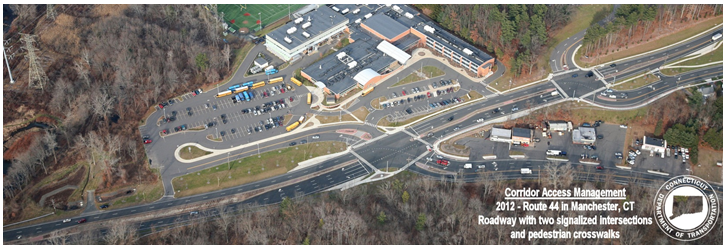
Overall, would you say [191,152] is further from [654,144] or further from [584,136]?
[654,144]

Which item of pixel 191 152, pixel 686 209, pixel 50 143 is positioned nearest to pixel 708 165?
pixel 686 209

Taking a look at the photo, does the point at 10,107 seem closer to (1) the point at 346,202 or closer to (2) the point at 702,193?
(1) the point at 346,202

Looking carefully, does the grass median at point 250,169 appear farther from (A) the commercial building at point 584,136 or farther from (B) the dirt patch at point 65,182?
(A) the commercial building at point 584,136

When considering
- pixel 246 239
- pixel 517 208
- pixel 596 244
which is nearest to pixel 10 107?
pixel 246 239

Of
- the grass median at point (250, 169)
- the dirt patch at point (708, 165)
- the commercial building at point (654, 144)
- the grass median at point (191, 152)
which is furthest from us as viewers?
the commercial building at point (654, 144)

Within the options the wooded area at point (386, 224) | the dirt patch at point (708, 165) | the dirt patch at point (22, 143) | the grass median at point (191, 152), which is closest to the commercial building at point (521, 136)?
the wooded area at point (386, 224)

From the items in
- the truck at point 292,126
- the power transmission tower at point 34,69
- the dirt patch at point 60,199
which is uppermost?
the power transmission tower at point 34,69
